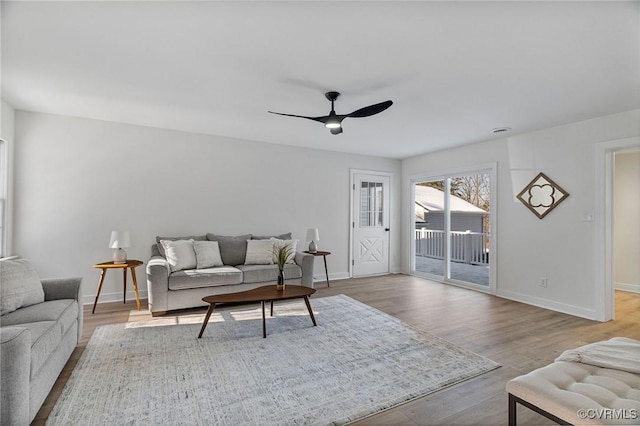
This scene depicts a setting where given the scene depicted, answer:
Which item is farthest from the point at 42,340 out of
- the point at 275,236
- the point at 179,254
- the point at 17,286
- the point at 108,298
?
the point at 275,236

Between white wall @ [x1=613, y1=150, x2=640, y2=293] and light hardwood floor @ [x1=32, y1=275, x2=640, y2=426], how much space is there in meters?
0.39

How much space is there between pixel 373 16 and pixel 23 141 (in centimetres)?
463

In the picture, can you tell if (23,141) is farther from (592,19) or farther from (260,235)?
(592,19)

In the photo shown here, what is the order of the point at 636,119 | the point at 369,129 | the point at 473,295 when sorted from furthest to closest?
1. the point at 473,295
2. the point at 369,129
3. the point at 636,119

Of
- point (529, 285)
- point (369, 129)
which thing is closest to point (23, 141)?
point (369, 129)

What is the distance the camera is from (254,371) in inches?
97.3

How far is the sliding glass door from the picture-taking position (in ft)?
19.5

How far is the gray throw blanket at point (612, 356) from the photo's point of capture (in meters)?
1.60

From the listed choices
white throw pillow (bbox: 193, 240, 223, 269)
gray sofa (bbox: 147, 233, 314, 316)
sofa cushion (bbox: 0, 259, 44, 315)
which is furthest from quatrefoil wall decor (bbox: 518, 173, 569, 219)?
sofa cushion (bbox: 0, 259, 44, 315)

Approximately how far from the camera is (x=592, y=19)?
1.96m

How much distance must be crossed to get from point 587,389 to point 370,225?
16.8 ft

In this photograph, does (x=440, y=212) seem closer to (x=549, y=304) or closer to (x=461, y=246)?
(x=461, y=246)

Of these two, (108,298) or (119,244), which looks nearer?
(119,244)

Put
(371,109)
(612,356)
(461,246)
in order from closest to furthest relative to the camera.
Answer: (612,356) → (371,109) → (461,246)
